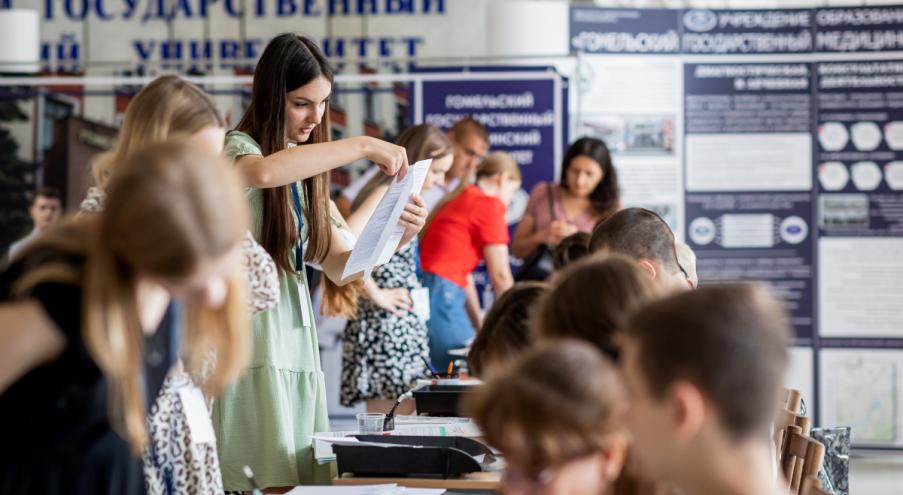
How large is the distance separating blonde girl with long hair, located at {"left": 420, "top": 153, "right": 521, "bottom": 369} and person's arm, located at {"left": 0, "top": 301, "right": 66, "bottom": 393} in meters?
3.55

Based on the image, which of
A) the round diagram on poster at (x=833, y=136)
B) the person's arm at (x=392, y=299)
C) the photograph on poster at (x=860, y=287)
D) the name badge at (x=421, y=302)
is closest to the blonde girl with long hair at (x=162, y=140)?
the person's arm at (x=392, y=299)

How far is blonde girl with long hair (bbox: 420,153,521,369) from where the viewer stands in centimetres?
498

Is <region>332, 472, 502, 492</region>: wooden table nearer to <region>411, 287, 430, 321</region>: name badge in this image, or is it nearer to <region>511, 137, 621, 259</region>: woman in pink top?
<region>411, 287, 430, 321</region>: name badge

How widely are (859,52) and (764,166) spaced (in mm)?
819

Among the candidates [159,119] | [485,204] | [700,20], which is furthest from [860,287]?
[159,119]

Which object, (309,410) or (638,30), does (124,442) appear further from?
(638,30)

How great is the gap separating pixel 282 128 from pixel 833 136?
4.53 m

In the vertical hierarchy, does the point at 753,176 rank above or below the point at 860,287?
above

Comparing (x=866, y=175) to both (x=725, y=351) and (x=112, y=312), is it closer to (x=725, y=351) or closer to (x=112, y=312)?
(x=725, y=351)

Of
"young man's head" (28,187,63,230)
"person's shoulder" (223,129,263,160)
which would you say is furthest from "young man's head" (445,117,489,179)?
"person's shoulder" (223,129,263,160)

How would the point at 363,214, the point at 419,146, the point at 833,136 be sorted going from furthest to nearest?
the point at 833,136 → the point at 419,146 → the point at 363,214

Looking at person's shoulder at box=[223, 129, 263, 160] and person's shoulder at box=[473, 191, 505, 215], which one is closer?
person's shoulder at box=[223, 129, 263, 160]

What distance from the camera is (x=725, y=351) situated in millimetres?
1342

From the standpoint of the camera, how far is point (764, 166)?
651cm
